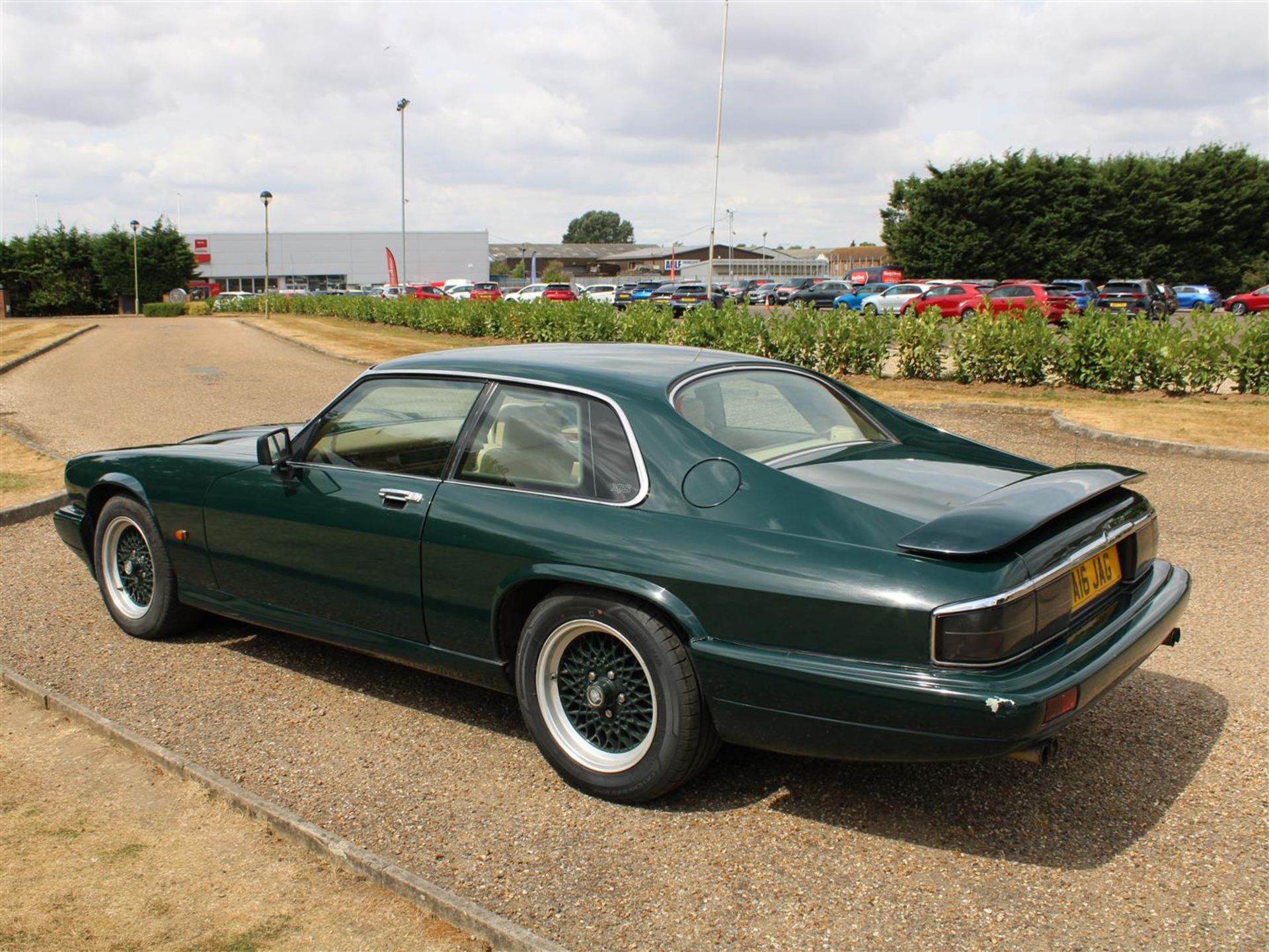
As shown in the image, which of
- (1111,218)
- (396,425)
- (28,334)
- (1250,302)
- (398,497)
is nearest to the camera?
(398,497)

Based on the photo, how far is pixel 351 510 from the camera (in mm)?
4129

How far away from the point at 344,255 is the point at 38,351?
68867mm

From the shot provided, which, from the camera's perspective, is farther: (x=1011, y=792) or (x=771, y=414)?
(x=771, y=414)

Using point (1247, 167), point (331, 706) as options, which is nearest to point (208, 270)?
point (1247, 167)

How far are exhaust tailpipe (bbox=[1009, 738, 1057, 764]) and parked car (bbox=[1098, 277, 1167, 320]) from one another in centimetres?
3353

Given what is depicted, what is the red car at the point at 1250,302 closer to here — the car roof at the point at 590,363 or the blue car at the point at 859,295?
the blue car at the point at 859,295

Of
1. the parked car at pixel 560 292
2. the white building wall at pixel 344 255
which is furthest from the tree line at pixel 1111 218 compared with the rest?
the white building wall at pixel 344 255

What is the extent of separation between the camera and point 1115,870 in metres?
3.09

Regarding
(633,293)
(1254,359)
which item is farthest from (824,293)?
(1254,359)

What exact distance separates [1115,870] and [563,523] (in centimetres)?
195

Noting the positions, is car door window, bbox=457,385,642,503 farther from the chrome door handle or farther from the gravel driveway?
the gravel driveway

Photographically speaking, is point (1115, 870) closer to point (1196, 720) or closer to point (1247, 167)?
point (1196, 720)

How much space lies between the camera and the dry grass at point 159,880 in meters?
2.88

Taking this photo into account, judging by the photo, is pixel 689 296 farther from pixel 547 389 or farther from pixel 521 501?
pixel 521 501
